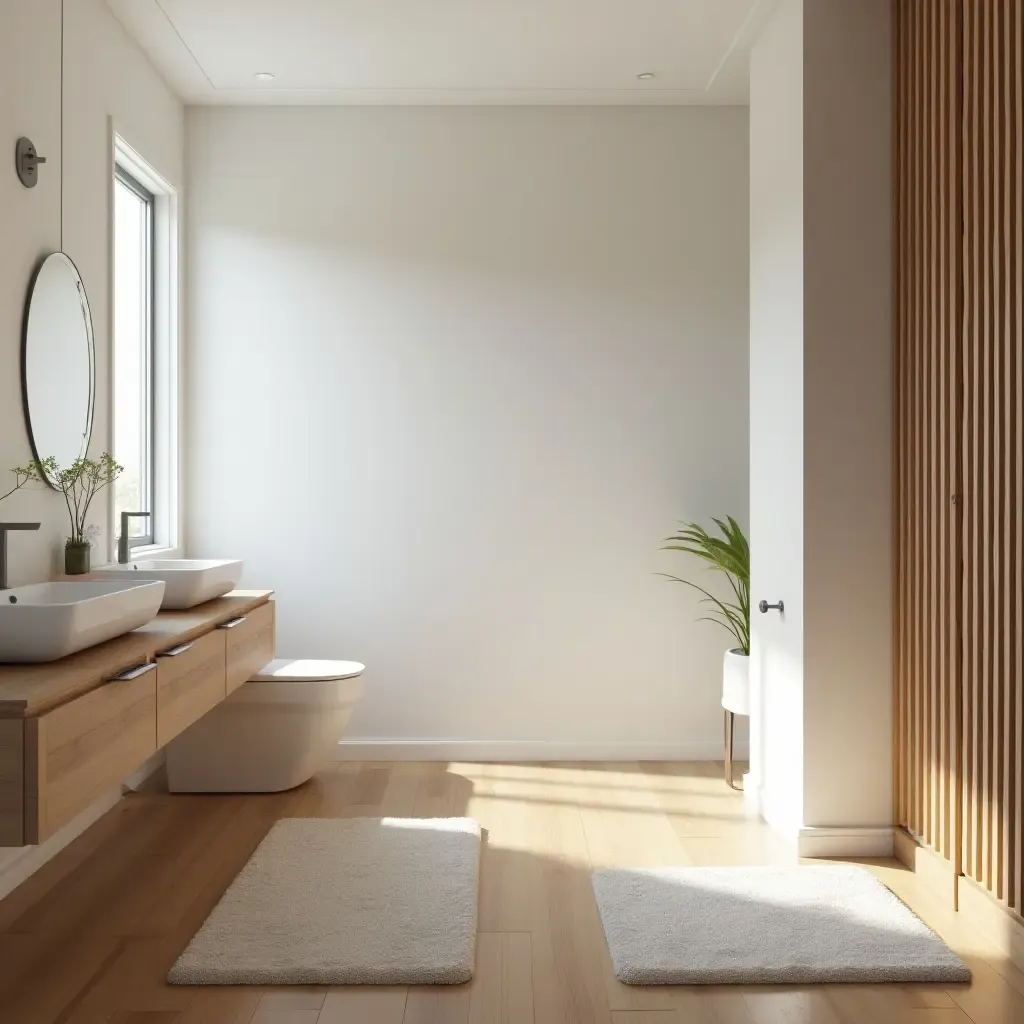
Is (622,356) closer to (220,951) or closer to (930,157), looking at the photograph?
(930,157)

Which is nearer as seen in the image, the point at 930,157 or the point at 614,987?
the point at 614,987

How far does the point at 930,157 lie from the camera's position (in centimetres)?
293

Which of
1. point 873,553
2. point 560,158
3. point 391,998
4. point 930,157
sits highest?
point 560,158

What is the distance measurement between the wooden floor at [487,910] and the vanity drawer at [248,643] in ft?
1.66

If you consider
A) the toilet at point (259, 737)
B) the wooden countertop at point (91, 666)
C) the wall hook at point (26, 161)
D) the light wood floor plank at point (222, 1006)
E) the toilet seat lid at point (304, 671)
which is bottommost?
the light wood floor plank at point (222, 1006)

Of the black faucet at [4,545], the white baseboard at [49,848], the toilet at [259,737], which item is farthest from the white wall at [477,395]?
the black faucet at [4,545]

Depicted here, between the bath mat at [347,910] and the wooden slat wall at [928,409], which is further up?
the wooden slat wall at [928,409]

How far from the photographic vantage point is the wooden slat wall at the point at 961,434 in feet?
8.20

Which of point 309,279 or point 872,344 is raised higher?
point 309,279

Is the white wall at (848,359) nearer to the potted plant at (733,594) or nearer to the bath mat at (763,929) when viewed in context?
the bath mat at (763,929)

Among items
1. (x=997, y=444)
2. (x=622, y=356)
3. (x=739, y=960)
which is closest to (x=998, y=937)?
(x=739, y=960)

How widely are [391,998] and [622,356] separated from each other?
285 centimetres

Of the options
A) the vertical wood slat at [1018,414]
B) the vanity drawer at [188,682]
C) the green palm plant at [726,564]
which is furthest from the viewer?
the green palm plant at [726,564]

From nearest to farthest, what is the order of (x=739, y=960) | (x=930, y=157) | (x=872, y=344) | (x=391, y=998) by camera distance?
1. (x=391, y=998)
2. (x=739, y=960)
3. (x=930, y=157)
4. (x=872, y=344)
